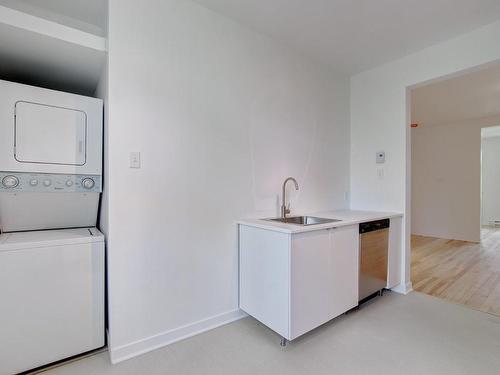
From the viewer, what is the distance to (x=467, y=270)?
130 inches

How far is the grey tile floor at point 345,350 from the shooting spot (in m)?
1.55

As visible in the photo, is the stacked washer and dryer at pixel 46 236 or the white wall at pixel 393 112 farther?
the white wall at pixel 393 112

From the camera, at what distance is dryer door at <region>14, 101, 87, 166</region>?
5.24 feet

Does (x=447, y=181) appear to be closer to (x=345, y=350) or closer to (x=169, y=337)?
(x=345, y=350)

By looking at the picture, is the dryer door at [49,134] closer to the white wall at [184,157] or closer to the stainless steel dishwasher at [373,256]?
the white wall at [184,157]

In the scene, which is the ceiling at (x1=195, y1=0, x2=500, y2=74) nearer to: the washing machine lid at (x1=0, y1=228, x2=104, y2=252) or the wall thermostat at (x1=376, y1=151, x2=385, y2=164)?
the wall thermostat at (x1=376, y1=151, x2=385, y2=164)

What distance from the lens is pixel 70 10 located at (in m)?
1.86

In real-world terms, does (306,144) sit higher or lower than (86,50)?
lower

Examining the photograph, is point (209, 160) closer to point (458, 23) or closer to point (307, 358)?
point (307, 358)

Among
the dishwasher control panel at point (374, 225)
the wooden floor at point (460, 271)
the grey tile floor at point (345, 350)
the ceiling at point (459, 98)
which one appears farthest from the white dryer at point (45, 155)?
the ceiling at point (459, 98)

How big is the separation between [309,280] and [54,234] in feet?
5.86

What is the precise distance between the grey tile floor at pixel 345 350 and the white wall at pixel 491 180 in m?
6.40

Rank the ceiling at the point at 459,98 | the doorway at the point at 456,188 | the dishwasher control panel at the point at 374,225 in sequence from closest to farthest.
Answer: the dishwasher control panel at the point at 374,225, the doorway at the point at 456,188, the ceiling at the point at 459,98

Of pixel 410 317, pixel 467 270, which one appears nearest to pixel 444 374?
pixel 410 317
